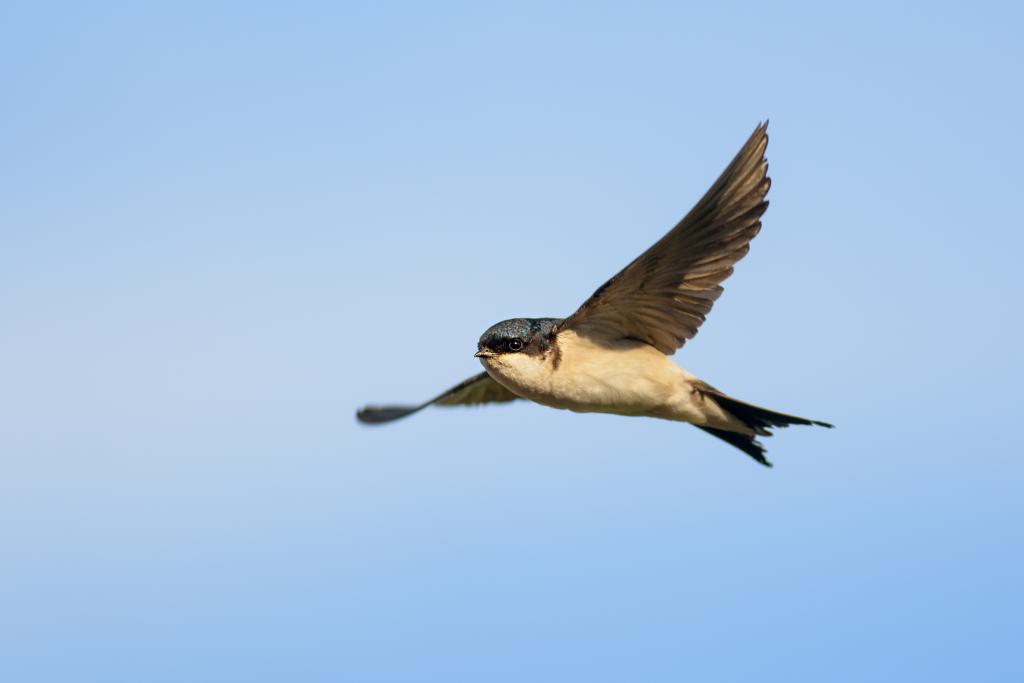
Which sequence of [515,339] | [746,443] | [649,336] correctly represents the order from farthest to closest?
[746,443], [649,336], [515,339]

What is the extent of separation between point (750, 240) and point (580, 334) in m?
0.95

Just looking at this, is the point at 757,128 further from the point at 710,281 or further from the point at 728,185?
the point at 710,281

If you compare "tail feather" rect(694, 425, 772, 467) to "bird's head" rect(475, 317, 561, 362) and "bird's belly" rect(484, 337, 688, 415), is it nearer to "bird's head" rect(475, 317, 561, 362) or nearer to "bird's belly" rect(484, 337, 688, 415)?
"bird's belly" rect(484, 337, 688, 415)

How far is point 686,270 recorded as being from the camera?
545cm

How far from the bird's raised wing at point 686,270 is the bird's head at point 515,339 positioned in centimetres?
13

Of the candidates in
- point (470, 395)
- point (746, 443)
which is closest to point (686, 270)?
point (746, 443)

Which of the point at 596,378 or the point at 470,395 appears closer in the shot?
the point at 596,378

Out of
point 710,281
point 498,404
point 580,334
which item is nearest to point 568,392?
point 580,334

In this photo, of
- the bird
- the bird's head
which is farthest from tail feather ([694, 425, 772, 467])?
the bird's head

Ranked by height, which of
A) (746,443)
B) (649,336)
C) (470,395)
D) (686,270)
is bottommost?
(746,443)

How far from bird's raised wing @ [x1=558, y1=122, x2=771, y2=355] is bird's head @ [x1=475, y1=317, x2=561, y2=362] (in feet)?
0.43

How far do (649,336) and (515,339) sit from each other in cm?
70

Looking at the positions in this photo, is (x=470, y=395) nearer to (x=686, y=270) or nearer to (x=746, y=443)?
(x=746, y=443)

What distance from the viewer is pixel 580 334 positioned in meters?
5.67
